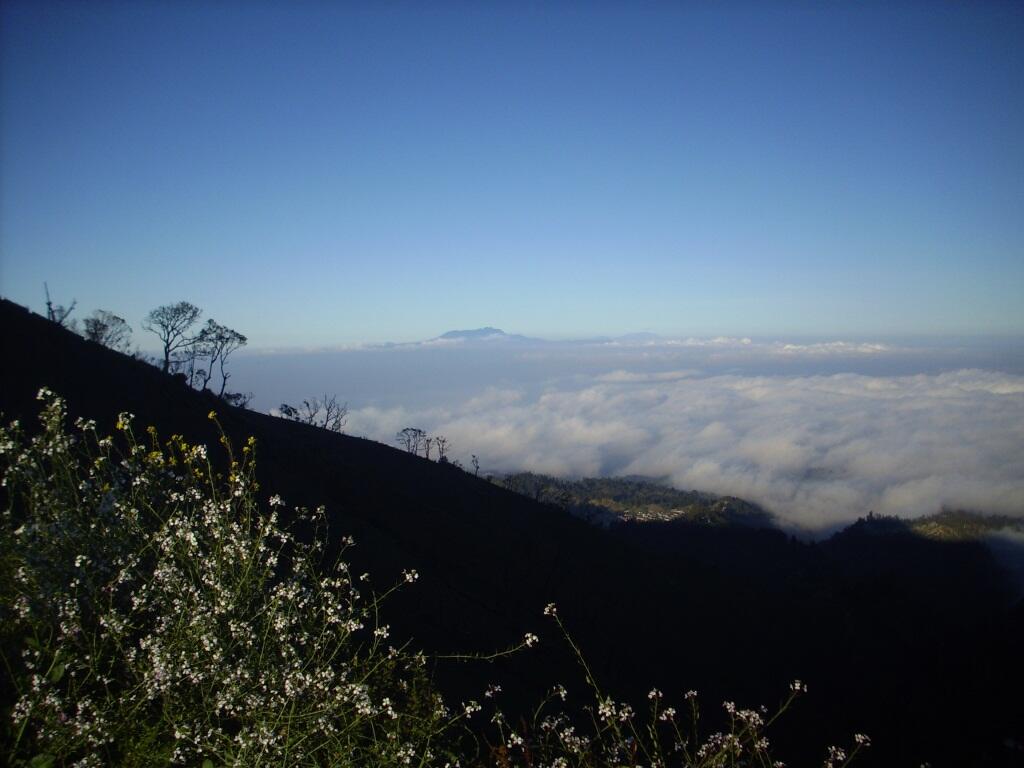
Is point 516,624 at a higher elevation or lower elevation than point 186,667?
lower

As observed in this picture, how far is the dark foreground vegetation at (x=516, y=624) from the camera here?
5109 mm

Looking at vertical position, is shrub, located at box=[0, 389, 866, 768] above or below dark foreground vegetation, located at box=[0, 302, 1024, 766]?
above

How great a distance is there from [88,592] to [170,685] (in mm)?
1520

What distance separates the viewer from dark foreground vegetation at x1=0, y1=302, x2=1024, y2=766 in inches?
201

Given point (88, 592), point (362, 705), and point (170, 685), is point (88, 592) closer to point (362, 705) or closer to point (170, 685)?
point (170, 685)

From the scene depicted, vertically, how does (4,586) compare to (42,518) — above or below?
below

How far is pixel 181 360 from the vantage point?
56.0m

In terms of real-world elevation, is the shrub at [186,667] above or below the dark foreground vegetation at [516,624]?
above

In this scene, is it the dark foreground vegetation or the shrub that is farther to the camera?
the dark foreground vegetation

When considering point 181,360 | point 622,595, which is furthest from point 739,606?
point 181,360

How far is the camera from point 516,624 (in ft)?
111

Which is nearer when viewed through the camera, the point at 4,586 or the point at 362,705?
the point at 362,705

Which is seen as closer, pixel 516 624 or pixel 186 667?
pixel 186 667

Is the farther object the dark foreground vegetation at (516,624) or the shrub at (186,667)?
the dark foreground vegetation at (516,624)
